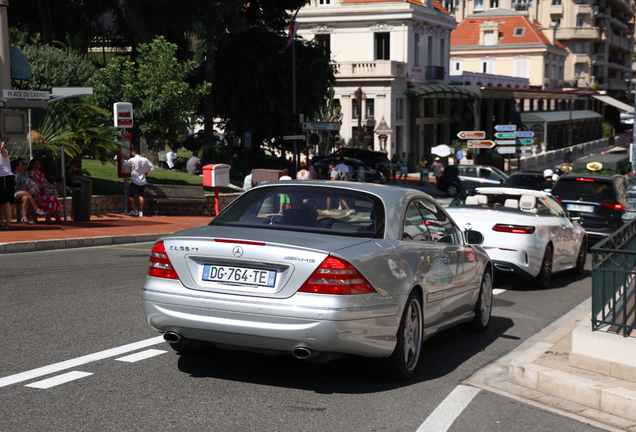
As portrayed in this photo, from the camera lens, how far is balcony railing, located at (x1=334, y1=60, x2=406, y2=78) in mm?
54656

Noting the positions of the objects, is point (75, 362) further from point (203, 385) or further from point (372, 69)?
→ point (372, 69)

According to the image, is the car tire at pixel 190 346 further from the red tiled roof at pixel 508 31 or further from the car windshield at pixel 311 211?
the red tiled roof at pixel 508 31

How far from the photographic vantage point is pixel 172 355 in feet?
22.0

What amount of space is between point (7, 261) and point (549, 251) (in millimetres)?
8211

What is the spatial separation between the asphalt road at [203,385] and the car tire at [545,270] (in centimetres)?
321

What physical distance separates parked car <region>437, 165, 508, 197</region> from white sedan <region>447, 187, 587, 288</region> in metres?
26.6

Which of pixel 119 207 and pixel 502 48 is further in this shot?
pixel 502 48

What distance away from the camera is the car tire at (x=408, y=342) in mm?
6004

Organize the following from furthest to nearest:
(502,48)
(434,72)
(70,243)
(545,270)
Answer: (502,48)
(434,72)
(70,243)
(545,270)

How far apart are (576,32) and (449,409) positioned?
11396cm

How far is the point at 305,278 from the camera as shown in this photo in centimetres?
545

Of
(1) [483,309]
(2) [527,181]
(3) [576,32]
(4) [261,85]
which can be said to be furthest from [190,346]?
(3) [576,32]

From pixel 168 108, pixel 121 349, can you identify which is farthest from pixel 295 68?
pixel 121 349

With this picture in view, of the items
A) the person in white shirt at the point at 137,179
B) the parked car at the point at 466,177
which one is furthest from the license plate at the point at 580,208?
the parked car at the point at 466,177
